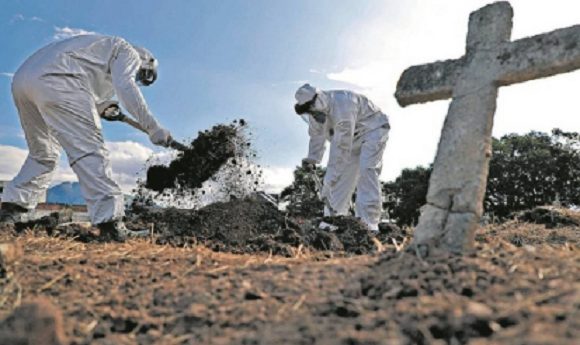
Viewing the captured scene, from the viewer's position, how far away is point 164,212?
258 inches

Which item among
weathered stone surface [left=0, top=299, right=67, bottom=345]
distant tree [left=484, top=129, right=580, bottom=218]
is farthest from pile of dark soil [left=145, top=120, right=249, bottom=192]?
distant tree [left=484, top=129, right=580, bottom=218]

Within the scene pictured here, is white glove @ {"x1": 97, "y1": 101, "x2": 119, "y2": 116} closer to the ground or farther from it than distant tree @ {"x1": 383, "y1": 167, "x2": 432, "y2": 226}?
closer to the ground

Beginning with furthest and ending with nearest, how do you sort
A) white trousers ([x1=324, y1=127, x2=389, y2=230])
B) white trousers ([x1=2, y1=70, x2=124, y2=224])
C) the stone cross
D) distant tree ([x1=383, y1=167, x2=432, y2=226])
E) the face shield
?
distant tree ([x1=383, y1=167, x2=432, y2=226]) → white trousers ([x1=324, y1=127, x2=389, y2=230]) → the face shield → white trousers ([x1=2, y1=70, x2=124, y2=224]) → the stone cross

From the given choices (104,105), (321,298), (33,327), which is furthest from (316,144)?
(33,327)

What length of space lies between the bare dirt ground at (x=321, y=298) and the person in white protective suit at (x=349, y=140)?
3.80 meters

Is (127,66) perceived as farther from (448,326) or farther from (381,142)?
(448,326)

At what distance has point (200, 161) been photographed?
6.55 meters

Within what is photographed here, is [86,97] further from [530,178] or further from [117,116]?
[530,178]

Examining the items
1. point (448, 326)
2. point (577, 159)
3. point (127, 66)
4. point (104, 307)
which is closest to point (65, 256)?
point (104, 307)

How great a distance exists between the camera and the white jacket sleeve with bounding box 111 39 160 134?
176 inches

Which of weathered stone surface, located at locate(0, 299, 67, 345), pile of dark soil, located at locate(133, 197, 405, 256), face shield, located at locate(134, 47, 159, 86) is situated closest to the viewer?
weathered stone surface, located at locate(0, 299, 67, 345)

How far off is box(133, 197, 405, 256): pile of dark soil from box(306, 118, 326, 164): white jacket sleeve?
2.65ft

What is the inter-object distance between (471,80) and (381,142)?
153 inches

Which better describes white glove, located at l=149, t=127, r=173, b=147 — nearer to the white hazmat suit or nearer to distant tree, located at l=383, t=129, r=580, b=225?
the white hazmat suit
